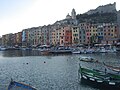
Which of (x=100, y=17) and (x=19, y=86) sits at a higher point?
(x=100, y=17)

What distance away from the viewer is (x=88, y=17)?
15725cm

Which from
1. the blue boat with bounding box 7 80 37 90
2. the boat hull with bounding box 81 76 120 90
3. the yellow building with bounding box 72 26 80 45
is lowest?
the boat hull with bounding box 81 76 120 90

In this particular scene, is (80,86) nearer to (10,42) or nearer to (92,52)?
(92,52)

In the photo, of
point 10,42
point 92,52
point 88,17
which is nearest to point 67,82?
point 92,52

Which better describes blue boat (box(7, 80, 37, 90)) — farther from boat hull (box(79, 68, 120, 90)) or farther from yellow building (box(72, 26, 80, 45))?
yellow building (box(72, 26, 80, 45))

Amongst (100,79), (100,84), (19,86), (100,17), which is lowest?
(100,84)

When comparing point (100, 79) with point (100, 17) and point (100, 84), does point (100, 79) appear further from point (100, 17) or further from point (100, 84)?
point (100, 17)

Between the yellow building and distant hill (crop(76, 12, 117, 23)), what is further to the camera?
distant hill (crop(76, 12, 117, 23))

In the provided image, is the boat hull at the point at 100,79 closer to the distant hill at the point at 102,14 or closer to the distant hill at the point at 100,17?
the distant hill at the point at 100,17

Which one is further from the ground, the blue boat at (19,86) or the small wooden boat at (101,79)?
the blue boat at (19,86)

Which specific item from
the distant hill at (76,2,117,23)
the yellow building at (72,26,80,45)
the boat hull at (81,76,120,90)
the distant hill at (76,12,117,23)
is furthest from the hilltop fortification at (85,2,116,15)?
the boat hull at (81,76,120,90)

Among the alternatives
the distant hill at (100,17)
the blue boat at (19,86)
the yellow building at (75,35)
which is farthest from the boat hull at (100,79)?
the distant hill at (100,17)

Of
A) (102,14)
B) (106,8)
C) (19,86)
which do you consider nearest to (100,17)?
(102,14)

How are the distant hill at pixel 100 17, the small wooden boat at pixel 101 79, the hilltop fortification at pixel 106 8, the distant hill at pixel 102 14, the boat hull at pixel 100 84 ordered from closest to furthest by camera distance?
the boat hull at pixel 100 84, the small wooden boat at pixel 101 79, the distant hill at pixel 100 17, the distant hill at pixel 102 14, the hilltop fortification at pixel 106 8
